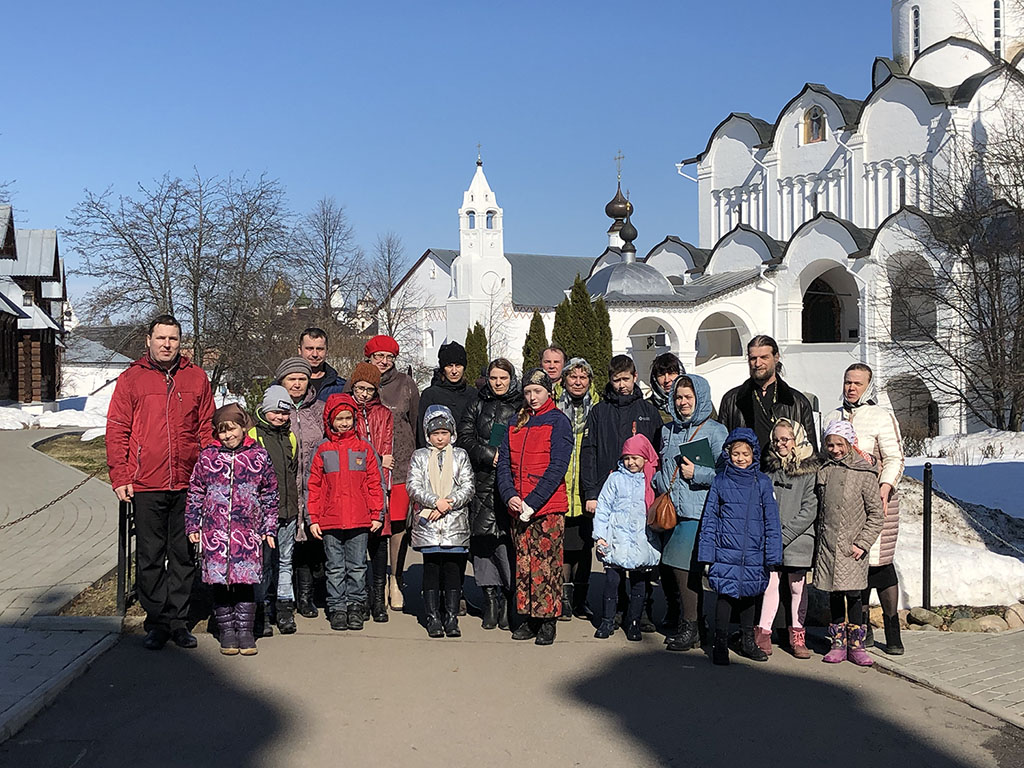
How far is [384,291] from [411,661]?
51264 mm

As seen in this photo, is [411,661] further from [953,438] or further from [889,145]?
[889,145]

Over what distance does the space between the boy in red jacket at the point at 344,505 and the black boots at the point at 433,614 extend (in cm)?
45

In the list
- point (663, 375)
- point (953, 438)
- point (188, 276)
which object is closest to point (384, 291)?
point (188, 276)

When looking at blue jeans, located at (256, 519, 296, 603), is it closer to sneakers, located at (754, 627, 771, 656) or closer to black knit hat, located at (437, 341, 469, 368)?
black knit hat, located at (437, 341, 469, 368)

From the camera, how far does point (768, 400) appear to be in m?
6.92

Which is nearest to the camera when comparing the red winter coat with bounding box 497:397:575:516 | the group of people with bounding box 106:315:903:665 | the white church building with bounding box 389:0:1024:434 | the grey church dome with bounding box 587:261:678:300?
the group of people with bounding box 106:315:903:665

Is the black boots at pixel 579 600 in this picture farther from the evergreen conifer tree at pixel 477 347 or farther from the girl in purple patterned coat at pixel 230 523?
the evergreen conifer tree at pixel 477 347

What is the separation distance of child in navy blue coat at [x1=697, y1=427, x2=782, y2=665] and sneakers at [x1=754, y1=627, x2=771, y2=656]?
0.38ft

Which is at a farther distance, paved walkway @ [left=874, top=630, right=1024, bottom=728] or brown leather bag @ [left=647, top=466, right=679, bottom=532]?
brown leather bag @ [left=647, top=466, right=679, bottom=532]

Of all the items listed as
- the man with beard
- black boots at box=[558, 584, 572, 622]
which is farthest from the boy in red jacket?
black boots at box=[558, 584, 572, 622]

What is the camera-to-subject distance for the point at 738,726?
5.18 meters

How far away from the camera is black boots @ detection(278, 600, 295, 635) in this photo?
6863 millimetres

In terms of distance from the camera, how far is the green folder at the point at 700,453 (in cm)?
673

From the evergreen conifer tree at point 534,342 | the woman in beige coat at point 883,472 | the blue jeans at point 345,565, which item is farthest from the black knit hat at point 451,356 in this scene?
the evergreen conifer tree at point 534,342
